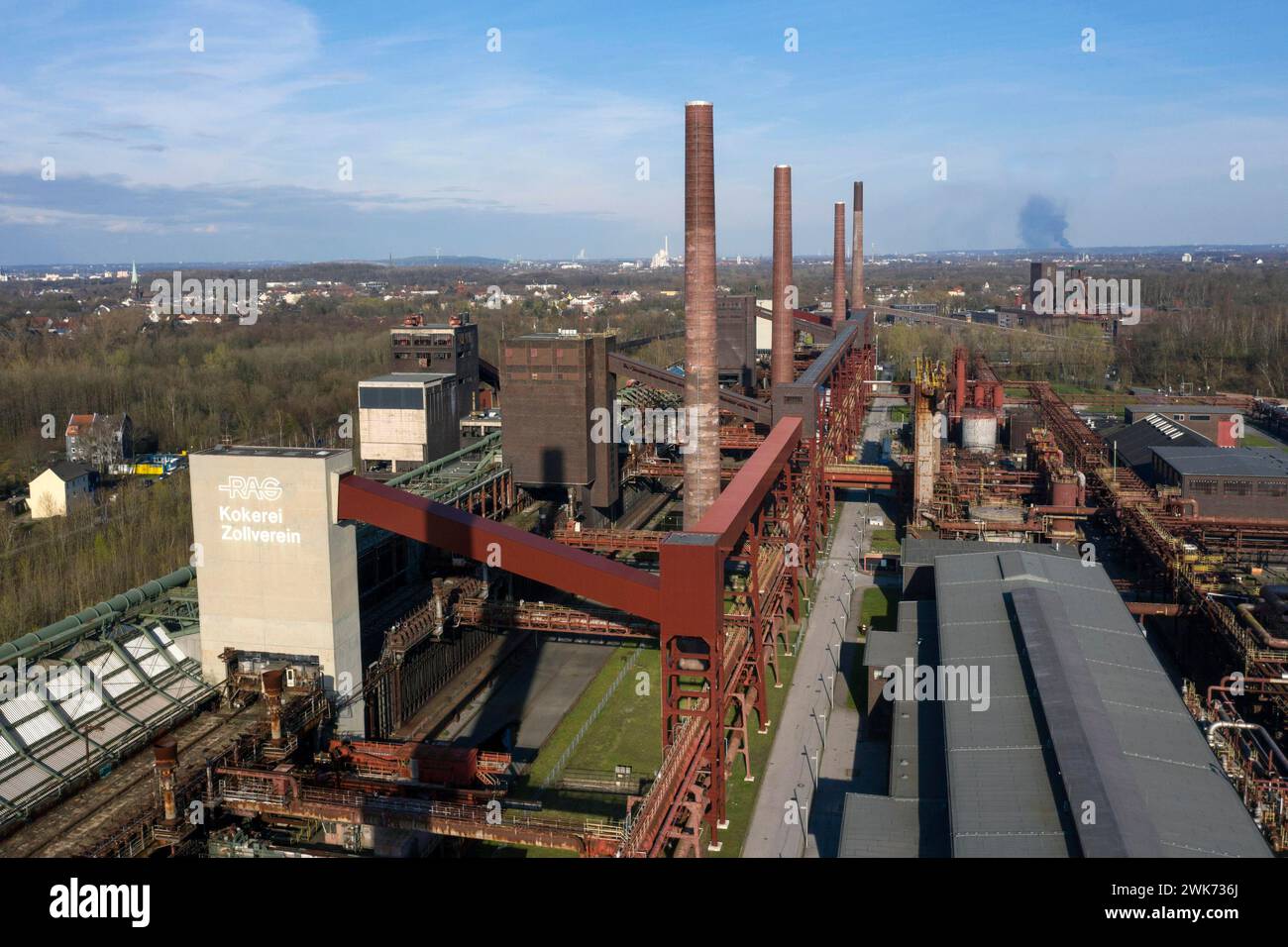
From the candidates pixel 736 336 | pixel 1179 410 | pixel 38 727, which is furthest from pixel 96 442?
pixel 1179 410

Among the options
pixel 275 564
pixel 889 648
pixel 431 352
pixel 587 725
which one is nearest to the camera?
pixel 275 564

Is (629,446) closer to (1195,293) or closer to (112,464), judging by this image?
(112,464)

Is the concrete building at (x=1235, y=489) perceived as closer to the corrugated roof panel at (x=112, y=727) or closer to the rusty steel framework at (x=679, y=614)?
the rusty steel framework at (x=679, y=614)

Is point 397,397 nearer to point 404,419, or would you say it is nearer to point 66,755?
point 404,419

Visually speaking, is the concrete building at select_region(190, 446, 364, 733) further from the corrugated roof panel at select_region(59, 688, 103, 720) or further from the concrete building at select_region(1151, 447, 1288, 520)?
the concrete building at select_region(1151, 447, 1288, 520)

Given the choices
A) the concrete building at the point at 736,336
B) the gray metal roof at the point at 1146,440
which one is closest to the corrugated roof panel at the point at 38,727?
the gray metal roof at the point at 1146,440
